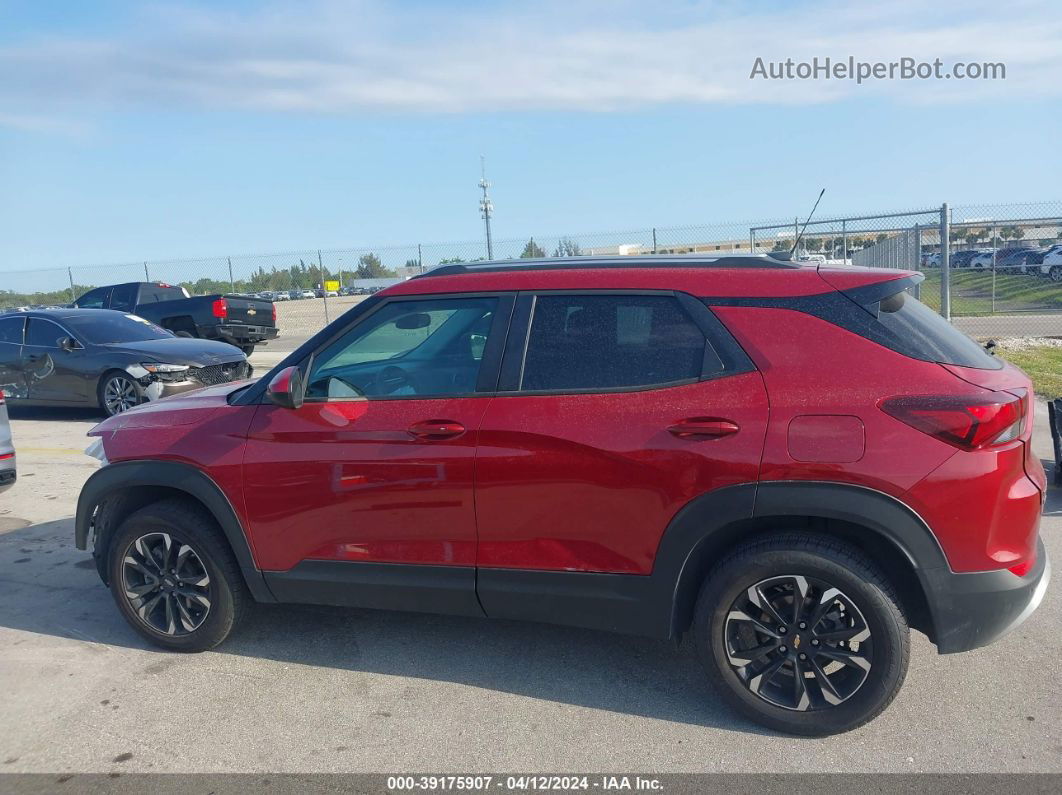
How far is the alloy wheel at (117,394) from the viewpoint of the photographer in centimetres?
1084

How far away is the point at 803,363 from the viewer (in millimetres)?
3334

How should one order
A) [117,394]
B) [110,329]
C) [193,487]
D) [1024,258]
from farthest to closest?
[1024,258]
[110,329]
[117,394]
[193,487]

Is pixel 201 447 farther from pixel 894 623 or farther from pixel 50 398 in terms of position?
pixel 50 398

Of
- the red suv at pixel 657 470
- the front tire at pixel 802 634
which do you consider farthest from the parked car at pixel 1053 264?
the front tire at pixel 802 634

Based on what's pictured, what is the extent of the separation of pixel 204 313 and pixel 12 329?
489 centimetres

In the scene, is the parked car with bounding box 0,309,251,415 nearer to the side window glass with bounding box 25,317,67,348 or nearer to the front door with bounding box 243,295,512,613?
the side window glass with bounding box 25,317,67,348

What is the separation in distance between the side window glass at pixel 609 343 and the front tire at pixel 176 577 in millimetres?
1762

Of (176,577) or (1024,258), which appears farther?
(1024,258)

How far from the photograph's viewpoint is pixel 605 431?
3.47 m

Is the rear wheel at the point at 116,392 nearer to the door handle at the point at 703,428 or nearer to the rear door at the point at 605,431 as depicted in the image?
the rear door at the point at 605,431

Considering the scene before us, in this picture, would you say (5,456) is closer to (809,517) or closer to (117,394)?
(117,394)

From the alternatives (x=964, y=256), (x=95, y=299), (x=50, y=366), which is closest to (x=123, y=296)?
(x=95, y=299)

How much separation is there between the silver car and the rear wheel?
→ 4.14m

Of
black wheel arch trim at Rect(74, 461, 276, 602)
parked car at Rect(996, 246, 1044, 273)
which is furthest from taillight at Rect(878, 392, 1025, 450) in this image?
parked car at Rect(996, 246, 1044, 273)
